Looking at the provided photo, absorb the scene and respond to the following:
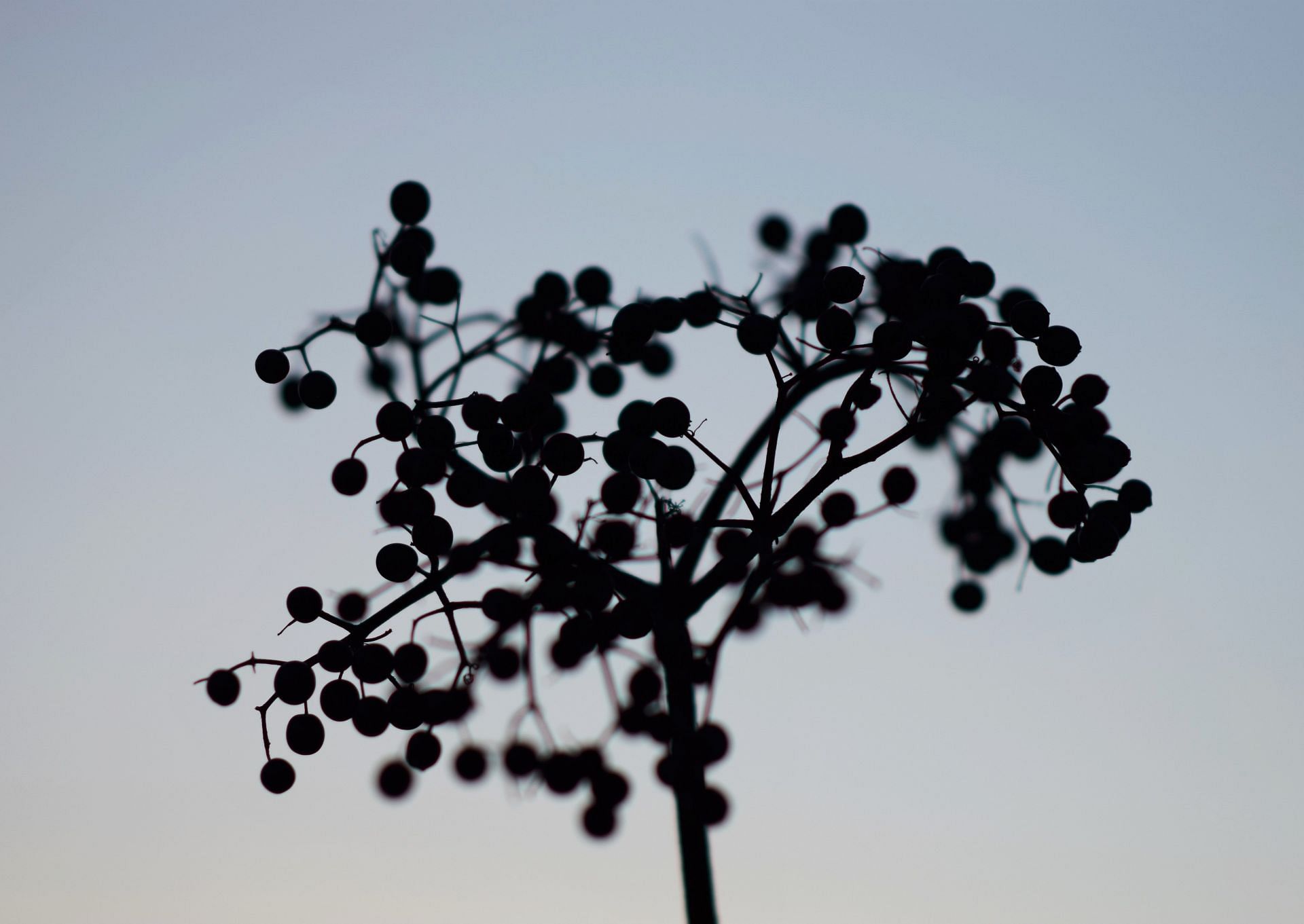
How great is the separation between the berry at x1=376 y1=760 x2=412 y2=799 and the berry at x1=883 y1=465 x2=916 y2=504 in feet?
6.18

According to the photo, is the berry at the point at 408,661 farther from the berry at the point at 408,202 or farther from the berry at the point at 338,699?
the berry at the point at 408,202

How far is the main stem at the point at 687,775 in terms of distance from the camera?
216 centimetres

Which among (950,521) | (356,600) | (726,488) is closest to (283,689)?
(356,600)

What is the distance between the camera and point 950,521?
423 cm

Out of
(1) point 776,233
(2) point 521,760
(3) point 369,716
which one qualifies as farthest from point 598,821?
(1) point 776,233

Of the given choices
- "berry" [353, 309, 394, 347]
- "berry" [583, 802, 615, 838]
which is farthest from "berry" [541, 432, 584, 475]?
"berry" [583, 802, 615, 838]

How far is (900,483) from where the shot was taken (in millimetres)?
3311

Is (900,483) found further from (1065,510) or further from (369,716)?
(369,716)

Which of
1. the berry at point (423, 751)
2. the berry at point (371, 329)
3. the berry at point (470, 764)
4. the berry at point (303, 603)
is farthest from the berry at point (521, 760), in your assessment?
the berry at point (371, 329)

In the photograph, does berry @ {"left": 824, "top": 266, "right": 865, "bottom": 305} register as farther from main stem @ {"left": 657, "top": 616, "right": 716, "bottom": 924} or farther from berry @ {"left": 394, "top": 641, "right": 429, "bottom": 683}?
berry @ {"left": 394, "top": 641, "right": 429, "bottom": 683}

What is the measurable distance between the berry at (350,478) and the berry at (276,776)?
0.76 m

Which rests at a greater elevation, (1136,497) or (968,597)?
(968,597)

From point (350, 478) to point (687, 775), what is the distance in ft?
4.34

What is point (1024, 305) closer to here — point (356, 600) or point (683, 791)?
point (683, 791)
